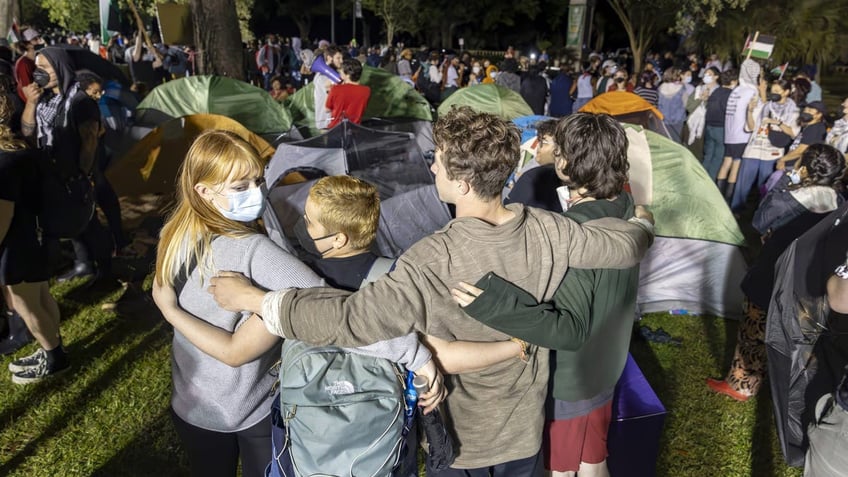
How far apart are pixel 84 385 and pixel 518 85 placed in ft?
27.5

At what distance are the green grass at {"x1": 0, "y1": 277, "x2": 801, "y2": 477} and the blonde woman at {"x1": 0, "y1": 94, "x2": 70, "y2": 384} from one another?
0.13 metres

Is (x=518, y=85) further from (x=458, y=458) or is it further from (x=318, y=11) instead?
(x=318, y=11)

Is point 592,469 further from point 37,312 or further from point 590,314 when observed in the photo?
point 37,312

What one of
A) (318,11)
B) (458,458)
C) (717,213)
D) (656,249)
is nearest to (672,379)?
(656,249)

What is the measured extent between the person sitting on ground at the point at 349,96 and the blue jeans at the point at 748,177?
175 inches

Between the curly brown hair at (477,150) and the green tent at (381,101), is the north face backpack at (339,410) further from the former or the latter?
the green tent at (381,101)

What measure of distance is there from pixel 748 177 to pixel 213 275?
23.0ft

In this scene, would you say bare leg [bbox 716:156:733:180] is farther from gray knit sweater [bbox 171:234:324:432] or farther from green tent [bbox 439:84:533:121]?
gray knit sweater [bbox 171:234:324:432]

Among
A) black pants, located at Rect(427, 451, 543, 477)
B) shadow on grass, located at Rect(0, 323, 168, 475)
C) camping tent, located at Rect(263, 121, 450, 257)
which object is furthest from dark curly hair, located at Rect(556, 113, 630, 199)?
shadow on grass, located at Rect(0, 323, 168, 475)

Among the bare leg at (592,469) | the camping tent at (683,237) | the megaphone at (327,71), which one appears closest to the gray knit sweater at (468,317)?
the bare leg at (592,469)

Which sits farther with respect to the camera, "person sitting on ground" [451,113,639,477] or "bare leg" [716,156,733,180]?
"bare leg" [716,156,733,180]

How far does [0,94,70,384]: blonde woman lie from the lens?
3.11m

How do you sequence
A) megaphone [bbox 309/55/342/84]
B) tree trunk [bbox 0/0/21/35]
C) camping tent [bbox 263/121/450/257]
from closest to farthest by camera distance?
camping tent [bbox 263/121/450/257] < megaphone [bbox 309/55/342/84] < tree trunk [bbox 0/0/21/35]

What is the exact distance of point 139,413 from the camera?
3.46m
